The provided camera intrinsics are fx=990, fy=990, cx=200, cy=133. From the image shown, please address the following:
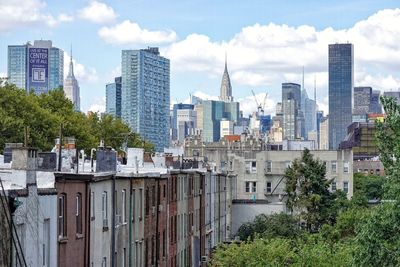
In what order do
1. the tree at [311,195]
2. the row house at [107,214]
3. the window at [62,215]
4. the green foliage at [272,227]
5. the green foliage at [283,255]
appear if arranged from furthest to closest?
1. the tree at [311,195]
2. the green foliage at [272,227]
3. the green foliage at [283,255]
4. the window at [62,215]
5. the row house at [107,214]

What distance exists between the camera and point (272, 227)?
8681 cm

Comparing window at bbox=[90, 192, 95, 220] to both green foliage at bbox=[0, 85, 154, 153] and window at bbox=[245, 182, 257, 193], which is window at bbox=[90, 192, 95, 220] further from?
window at bbox=[245, 182, 257, 193]

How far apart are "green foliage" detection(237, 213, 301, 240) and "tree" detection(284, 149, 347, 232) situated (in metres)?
4.09

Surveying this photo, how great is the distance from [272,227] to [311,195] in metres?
10.5

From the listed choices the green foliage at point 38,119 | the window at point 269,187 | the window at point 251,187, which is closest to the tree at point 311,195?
the green foliage at point 38,119

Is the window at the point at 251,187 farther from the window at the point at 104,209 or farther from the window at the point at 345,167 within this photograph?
the window at the point at 104,209

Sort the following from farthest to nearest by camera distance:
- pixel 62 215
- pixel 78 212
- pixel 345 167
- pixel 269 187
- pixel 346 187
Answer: pixel 346 187 → pixel 345 167 → pixel 269 187 → pixel 78 212 → pixel 62 215

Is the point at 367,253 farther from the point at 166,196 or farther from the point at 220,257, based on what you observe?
the point at 220,257

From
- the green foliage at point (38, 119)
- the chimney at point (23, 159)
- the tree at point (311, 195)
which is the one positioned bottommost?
the tree at point (311, 195)

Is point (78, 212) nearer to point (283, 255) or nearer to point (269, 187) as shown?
point (283, 255)

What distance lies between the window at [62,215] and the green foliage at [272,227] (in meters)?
50.7

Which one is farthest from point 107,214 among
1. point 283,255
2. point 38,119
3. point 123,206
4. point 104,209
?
point 38,119

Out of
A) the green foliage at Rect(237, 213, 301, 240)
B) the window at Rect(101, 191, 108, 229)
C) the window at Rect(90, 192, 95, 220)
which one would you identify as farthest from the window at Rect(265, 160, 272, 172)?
the window at Rect(90, 192, 95, 220)

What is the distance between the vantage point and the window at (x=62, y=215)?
31.2 m
